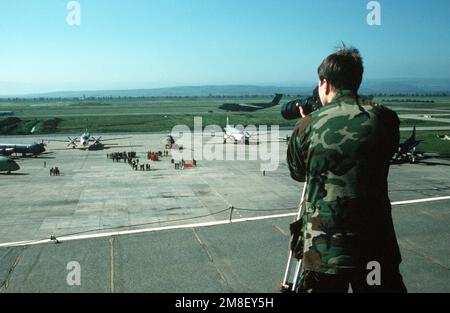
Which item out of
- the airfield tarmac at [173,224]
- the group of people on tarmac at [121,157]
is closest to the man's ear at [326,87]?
the airfield tarmac at [173,224]

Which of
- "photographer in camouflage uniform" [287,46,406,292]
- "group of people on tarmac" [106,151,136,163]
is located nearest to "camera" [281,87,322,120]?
"photographer in camouflage uniform" [287,46,406,292]

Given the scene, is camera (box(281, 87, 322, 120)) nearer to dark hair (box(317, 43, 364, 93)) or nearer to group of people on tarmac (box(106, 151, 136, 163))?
dark hair (box(317, 43, 364, 93))

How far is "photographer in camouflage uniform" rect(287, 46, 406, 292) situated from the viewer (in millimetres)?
3814

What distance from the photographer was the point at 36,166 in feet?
154

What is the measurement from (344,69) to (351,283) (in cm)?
215

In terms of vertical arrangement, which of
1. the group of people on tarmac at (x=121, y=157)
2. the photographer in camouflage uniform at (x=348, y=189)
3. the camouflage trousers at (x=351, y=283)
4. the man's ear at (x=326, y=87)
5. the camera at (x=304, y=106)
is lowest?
the group of people on tarmac at (x=121, y=157)

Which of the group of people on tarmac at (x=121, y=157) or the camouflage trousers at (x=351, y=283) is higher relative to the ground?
the camouflage trousers at (x=351, y=283)

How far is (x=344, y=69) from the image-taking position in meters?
4.06

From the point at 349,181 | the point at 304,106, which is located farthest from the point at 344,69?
the point at 304,106

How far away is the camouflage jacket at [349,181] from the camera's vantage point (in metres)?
3.80

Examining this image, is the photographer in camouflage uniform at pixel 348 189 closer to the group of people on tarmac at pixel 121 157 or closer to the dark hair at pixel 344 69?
the dark hair at pixel 344 69

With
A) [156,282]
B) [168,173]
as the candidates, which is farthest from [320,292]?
[168,173]

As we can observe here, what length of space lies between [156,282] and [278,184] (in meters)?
24.9

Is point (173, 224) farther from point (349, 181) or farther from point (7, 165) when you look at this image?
point (7, 165)
